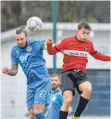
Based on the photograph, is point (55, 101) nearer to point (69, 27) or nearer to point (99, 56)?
point (99, 56)

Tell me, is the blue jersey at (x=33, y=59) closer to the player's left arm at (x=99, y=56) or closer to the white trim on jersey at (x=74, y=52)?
the white trim on jersey at (x=74, y=52)

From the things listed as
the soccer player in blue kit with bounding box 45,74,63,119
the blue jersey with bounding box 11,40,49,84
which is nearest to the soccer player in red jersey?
the blue jersey with bounding box 11,40,49,84

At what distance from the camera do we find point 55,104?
12.9 m

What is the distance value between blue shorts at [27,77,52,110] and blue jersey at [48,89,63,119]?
1257 millimetres

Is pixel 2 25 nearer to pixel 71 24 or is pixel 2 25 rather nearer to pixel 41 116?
pixel 71 24

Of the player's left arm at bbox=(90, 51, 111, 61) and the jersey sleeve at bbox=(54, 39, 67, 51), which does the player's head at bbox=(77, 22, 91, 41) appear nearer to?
the jersey sleeve at bbox=(54, 39, 67, 51)

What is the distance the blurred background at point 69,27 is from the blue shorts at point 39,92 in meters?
3.91

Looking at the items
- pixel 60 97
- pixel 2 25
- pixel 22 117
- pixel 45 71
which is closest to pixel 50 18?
pixel 2 25

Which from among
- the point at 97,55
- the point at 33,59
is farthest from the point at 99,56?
the point at 33,59

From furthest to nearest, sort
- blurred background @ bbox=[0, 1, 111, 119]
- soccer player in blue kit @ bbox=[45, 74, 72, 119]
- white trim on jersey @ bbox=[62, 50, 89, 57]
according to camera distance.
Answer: blurred background @ bbox=[0, 1, 111, 119], soccer player in blue kit @ bbox=[45, 74, 72, 119], white trim on jersey @ bbox=[62, 50, 89, 57]

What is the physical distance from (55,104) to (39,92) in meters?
1.55

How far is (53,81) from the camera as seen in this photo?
12672mm

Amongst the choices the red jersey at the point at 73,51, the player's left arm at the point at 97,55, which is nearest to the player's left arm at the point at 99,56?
the player's left arm at the point at 97,55

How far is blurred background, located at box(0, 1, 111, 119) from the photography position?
16531 millimetres
